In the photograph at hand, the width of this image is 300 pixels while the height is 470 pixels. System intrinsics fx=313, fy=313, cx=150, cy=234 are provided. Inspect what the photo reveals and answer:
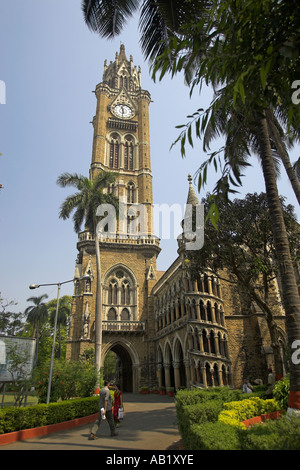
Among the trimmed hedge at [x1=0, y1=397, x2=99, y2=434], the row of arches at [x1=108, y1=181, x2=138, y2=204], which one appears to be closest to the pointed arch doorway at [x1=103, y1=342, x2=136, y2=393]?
the row of arches at [x1=108, y1=181, x2=138, y2=204]

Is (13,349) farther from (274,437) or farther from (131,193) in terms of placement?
(131,193)

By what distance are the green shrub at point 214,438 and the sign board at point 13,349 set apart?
9.06 m

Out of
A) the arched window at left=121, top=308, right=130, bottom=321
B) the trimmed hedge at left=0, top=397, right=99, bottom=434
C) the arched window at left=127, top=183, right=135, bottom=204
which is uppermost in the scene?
the arched window at left=127, top=183, right=135, bottom=204

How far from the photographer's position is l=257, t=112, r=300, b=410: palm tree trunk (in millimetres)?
6445

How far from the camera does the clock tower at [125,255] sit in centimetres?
3050

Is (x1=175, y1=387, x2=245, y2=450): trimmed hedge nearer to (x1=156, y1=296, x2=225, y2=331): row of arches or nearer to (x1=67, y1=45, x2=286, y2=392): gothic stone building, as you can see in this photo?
(x1=67, y1=45, x2=286, y2=392): gothic stone building

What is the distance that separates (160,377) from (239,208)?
801 inches

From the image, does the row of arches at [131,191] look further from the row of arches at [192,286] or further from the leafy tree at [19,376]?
the leafy tree at [19,376]

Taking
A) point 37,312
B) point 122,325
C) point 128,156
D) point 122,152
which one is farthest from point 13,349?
point 37,312

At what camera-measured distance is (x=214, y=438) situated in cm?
442

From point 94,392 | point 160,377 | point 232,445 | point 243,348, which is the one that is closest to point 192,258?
point 94,392

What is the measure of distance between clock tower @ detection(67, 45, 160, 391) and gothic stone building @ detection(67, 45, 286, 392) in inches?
3.8

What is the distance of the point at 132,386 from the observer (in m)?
31.4
